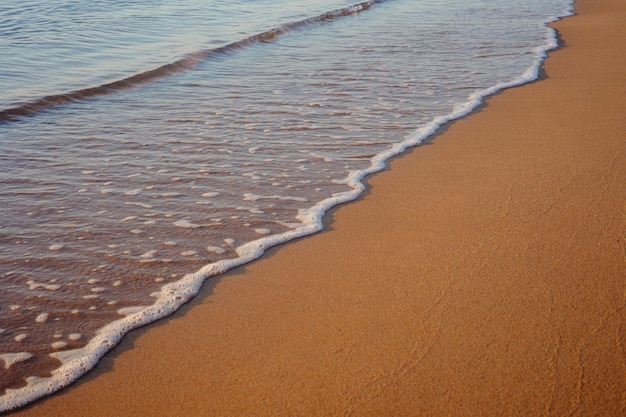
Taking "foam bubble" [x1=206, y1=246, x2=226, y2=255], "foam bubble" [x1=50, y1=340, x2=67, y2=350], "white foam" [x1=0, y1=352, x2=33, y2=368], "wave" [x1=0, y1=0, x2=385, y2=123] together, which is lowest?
"foam bubble" [x1=50, y1=340, x2=67, y2=350]

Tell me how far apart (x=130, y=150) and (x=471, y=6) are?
1276cm

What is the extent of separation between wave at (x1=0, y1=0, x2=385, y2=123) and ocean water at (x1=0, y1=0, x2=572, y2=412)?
0.11ft

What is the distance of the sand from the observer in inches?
101

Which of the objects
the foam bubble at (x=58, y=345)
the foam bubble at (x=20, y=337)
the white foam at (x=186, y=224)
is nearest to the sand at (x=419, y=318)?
the foam bubble at (x=58, y=345)

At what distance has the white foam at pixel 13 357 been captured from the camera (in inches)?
111

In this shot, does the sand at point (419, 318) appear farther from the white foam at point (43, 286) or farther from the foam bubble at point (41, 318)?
the white foam at point (43, 286)

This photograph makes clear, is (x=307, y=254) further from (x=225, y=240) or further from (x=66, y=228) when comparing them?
(x=66, y=228)

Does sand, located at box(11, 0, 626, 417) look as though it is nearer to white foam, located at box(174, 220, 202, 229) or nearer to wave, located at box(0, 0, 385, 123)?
white foam, located at box(174, 220, 202, 229)

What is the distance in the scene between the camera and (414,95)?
7.55 m

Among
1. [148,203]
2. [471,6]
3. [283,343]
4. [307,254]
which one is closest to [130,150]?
[148,203]

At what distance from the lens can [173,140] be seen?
5.98 m

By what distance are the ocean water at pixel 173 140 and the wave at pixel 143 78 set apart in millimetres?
34

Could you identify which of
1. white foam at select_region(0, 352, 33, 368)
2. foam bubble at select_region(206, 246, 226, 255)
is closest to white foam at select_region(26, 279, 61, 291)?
white foam at select_region(0, 352, 33, 368)

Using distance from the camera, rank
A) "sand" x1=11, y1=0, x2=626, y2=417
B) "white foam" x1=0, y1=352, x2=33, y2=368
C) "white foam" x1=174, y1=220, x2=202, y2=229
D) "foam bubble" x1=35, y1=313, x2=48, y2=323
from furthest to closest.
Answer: "white foam" x1=174, y1=220, x2=202, y2=229 → "foam bubble" x1=35, y1=313, x2=48, y2=323 → "white foam" x1=0, y1=352, x2=33, y2=368 → "sand" x1=11, y1=0, x2=626, y2=417
